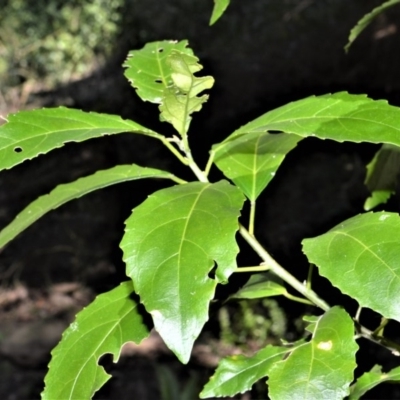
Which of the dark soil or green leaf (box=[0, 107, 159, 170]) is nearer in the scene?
green leaf (box=[0, 107, 159, 170])

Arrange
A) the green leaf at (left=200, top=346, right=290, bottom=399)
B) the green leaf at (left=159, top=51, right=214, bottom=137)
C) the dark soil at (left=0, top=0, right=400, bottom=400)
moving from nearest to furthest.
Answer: the green leaf at (left=159, top=51, right=214, bottom=137) → the green leaf at (left=200, top=346, right=290, bottom=399) → the dark soil at (left=0, top=0, right=400, bottom=400)

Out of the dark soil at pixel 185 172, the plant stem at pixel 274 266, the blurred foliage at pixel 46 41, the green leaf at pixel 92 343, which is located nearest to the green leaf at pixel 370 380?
the plant stem at pixel 274 266

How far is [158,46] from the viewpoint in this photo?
112cm

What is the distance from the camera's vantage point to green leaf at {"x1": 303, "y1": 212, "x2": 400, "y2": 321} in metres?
0.71

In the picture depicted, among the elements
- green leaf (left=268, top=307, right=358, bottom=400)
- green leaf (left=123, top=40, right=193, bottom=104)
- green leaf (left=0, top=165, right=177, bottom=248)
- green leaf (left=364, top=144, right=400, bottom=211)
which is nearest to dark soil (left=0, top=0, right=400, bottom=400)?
green leaf (left=364, top=144, right=400, bottom=211)

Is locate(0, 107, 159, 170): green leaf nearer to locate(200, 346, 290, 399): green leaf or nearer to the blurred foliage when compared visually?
locate(200, 346, 290, 399): green leaf

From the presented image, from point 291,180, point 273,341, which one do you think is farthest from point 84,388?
point 291,180

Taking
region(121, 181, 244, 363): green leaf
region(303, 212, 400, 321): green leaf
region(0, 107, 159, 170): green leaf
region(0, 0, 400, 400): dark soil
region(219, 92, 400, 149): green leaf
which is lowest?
region(0, 0, 400, 400): dark soil

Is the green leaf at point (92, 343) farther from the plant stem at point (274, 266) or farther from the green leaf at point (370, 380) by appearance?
the green leaf at point (370, 380)

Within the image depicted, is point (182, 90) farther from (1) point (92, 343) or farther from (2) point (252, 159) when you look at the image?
(1) point (92, 343)

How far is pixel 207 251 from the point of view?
2.32 feet

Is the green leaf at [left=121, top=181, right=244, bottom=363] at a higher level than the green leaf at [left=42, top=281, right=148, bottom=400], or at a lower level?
higher

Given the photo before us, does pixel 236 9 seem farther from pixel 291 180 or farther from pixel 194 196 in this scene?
pixel 194 196

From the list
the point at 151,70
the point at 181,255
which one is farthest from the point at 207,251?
the point at 151,70
